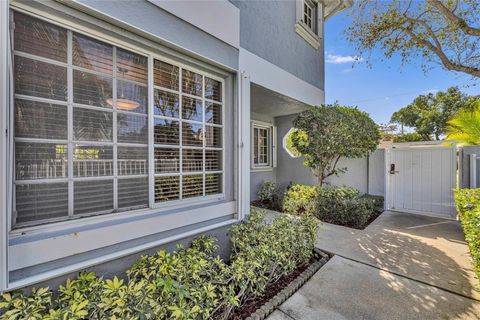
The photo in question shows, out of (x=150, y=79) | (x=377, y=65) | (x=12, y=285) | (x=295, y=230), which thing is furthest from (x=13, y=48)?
(x=377, y=65)

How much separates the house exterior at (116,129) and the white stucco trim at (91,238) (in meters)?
0.01

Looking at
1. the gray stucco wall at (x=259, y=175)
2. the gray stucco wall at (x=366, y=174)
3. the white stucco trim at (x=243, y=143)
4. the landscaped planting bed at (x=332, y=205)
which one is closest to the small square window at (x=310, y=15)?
the gray stucco wall at (x=259, y=175)

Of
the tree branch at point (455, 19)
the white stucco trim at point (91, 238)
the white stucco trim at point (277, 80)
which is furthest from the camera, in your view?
the tree branch at point (455, 19)

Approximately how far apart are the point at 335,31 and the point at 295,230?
25.2 ft

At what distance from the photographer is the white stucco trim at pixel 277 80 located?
449 centimetres

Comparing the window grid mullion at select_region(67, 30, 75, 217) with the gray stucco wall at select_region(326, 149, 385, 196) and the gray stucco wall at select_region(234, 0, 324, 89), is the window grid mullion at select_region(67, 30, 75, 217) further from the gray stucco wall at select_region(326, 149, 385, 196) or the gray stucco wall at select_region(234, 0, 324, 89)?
the gray stucco wall at select_region(326, 149, 385, 196)

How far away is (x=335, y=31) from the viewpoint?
7.80 metres

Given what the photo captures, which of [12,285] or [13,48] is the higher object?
[13,48]

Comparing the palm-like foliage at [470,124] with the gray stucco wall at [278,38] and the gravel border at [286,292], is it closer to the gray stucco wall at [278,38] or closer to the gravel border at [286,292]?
the gray stucco wall at [278,38]

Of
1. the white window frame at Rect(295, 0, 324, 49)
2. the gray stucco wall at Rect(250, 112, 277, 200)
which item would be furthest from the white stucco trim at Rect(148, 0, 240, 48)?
the gray stucco wall at Rect(250, 112, 277, 200)

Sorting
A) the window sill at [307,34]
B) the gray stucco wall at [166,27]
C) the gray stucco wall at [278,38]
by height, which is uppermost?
the window sill at [307,34]

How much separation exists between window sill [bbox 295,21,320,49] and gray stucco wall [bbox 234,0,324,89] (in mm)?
110

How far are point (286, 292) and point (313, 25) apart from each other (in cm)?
800

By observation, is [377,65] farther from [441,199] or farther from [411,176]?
[441,199]
